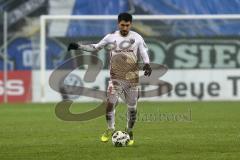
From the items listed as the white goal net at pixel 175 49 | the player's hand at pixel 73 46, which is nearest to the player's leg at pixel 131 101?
the player's hand at pixel 73 46

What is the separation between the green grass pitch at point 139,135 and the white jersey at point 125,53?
1266 millimetres

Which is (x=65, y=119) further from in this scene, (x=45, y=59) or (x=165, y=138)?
(x=45, y=59)

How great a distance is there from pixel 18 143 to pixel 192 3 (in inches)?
1185

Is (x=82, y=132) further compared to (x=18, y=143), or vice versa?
(x=82, y=132)

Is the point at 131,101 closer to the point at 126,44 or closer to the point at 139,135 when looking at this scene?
the point at 126,44

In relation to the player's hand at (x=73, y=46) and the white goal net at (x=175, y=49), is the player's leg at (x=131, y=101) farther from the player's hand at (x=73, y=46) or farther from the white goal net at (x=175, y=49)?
the white goal net at (x=175, y=49)

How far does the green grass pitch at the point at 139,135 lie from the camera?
12.3m

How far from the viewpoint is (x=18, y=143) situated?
14.6m

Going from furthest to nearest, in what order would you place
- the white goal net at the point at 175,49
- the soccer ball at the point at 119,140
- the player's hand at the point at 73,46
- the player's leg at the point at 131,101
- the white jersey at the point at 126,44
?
the white goal net at the point at 175,49 → the player's leg at the point at 131,101 → the white jersey at the point at 126,44 → the player's hand at the point at 73,46 → the soccer ball at the point at 119,140

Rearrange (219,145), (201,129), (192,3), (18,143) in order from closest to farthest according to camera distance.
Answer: (219,145)
(18,143)
(201,129)
(192,3)

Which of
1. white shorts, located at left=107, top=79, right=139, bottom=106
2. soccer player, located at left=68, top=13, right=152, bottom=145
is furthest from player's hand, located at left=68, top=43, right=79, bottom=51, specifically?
white shorts, located at left=107, top=79, right=139, bottom=106

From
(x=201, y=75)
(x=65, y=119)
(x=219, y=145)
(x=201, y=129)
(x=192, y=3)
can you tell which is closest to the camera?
(x=219, y=145)

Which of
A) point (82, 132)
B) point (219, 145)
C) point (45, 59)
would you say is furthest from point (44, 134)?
point (45, 59)

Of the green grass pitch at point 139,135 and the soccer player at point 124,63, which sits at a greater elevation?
the soccer player at point 124,63
